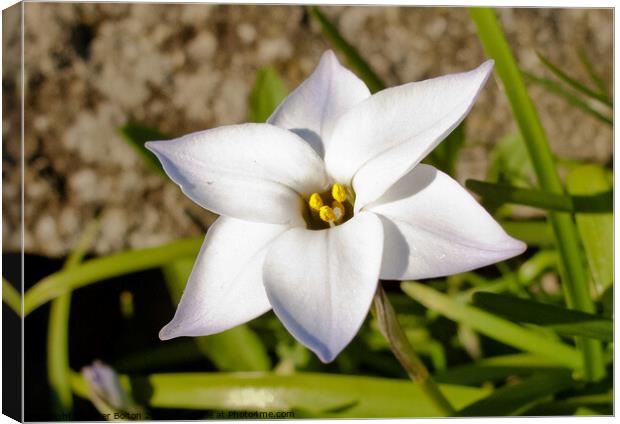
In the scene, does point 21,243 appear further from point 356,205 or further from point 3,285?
point 356,205

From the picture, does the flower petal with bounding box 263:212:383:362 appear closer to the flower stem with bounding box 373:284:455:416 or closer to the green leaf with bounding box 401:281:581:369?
the flower stem with bounding box 373:284:455:416

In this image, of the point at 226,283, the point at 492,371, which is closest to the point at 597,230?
the point at 492,371

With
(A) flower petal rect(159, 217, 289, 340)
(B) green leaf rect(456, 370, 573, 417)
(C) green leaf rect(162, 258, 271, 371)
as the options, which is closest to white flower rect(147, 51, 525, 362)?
(A) flower petal rect(159, 217, 289, 340)

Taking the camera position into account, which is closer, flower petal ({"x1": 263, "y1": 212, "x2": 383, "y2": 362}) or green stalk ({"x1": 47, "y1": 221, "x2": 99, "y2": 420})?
flower petal ({"x1": 263, "y1": 212, "x2": 383, "y2": 362})

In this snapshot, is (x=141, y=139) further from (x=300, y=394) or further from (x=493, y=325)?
(x=493, y=325)

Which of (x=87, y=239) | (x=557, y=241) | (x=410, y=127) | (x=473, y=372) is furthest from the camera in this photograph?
(x=87, y=239)

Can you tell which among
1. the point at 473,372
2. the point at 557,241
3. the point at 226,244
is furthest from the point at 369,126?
the point at 473,372

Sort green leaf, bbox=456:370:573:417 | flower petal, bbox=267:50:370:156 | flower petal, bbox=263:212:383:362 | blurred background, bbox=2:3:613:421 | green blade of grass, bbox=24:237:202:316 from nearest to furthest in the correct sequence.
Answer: flower petal, bbox=263:212:383:362
flower petal, bbox=267:50:370:156
green leaf, bbox=456:370:573:417
green blade of grass, bbox=24:237:202:316
blurred background, bbox=2:3:613:421
